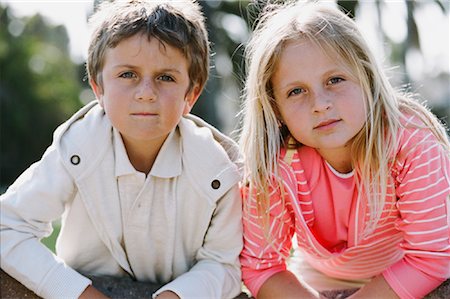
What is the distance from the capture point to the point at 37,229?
2500 mm

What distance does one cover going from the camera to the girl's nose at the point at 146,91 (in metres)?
2.49

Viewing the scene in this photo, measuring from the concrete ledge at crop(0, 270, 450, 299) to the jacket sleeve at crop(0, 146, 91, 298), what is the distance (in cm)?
4

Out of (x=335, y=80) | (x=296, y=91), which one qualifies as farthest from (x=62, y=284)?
(x=335, y=80)

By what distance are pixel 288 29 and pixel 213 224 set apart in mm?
757

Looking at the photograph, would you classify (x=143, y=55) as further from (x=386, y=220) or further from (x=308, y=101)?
(x=386, y=220)

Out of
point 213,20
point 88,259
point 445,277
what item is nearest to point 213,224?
point 88,259

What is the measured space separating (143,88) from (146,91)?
0.07 feet

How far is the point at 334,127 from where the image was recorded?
2.46 m

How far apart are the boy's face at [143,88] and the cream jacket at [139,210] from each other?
137 mm

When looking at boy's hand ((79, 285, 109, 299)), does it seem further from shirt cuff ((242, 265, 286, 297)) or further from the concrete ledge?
shirt cuff ((242, 265, 286, 297))

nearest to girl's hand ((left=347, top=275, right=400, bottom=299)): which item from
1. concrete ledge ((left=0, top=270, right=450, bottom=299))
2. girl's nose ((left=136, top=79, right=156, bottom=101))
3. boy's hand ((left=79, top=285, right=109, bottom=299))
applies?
concrete ledge ((left=0, top=270, right=450, bottom=299))

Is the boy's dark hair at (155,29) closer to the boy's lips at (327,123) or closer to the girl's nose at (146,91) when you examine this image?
the girl's nose at (146,91)

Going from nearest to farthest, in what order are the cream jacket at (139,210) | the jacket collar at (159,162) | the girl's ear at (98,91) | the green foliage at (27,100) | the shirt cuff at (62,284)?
the shirt cuff at (62,284), the cream jacket at (139,210), the jacket collar at (159,162), the girl's ear at (98,91), the green foliage at (27,100)

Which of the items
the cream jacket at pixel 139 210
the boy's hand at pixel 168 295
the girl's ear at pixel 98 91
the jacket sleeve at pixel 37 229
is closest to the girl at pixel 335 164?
the cream jacket at pixel 139 210
